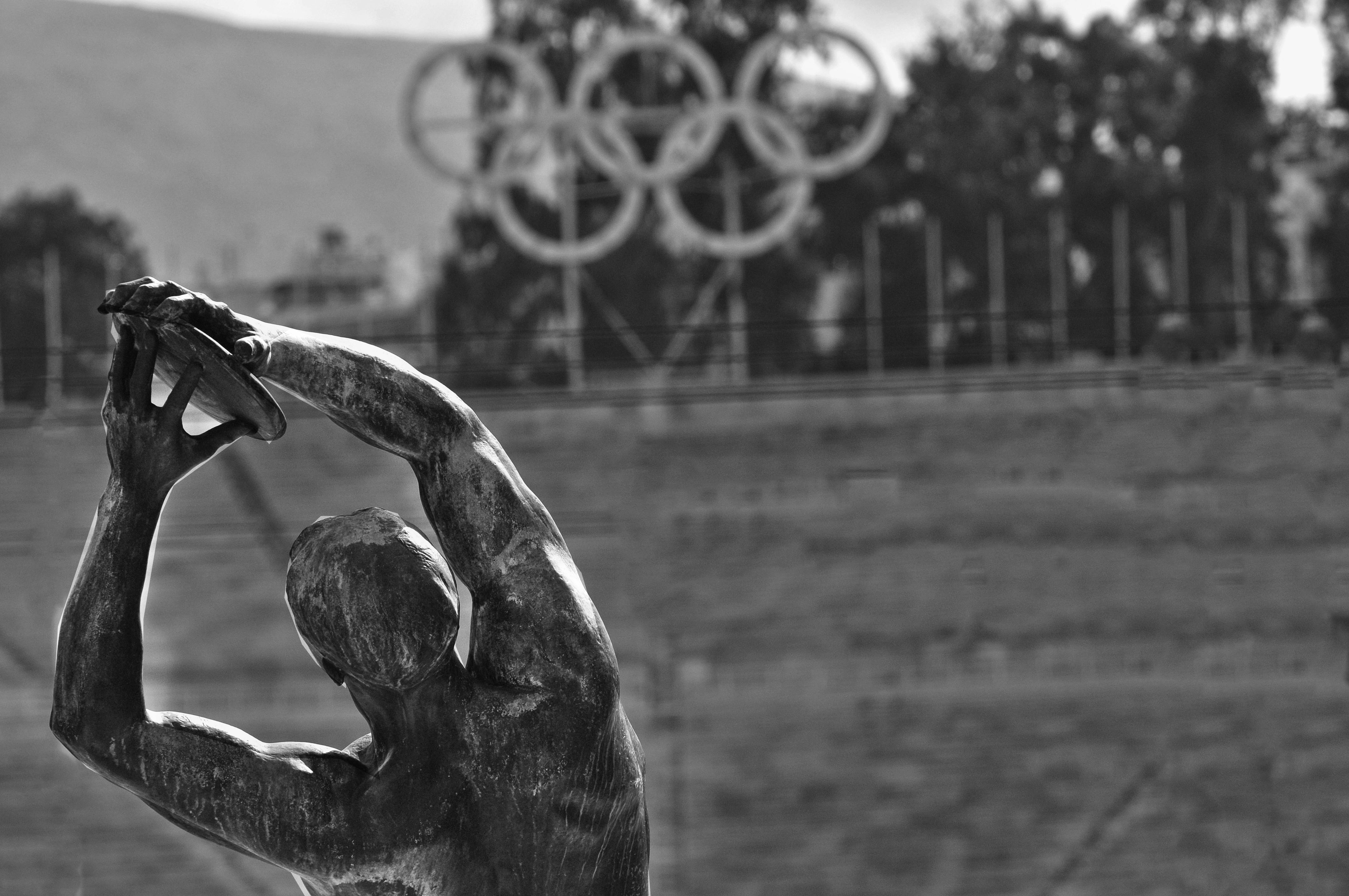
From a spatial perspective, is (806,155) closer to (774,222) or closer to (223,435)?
(774,222)

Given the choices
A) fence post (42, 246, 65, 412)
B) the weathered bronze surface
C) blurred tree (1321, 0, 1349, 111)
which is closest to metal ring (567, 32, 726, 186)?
fence post (42, 246, 65, 412)

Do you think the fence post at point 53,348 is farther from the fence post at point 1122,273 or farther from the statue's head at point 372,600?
the fence post at point 1122,273

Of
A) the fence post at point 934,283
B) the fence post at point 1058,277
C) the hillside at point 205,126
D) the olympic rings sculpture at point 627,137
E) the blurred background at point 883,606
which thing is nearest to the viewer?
the blurred background at point 883,606

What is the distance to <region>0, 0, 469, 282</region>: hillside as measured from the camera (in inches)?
5054

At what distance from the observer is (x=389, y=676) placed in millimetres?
2613

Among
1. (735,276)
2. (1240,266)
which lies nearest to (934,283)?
(735,276)

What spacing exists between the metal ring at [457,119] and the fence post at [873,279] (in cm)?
511

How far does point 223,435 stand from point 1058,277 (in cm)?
2797

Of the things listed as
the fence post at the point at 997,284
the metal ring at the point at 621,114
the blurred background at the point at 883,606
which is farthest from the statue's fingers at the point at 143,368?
the fence post at the point at 997,284

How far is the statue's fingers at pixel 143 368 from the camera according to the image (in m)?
2.58

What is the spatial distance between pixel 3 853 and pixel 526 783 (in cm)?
955

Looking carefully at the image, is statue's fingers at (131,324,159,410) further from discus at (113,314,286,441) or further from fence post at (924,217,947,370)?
fence post at (924,217,947,370)

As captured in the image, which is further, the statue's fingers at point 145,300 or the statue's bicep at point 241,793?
the statue's bicep at point 241,793

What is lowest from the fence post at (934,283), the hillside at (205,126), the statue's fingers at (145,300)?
the statue's fingers at (145,300)
